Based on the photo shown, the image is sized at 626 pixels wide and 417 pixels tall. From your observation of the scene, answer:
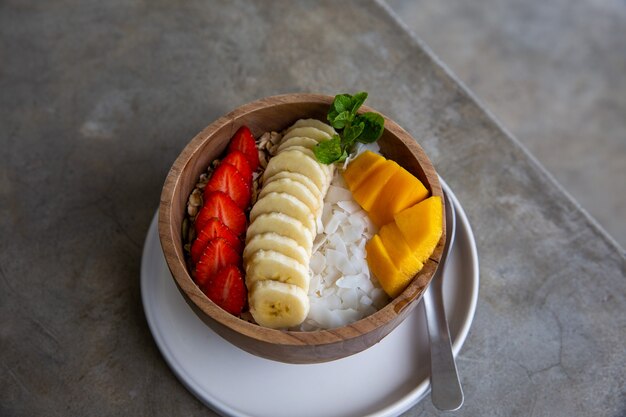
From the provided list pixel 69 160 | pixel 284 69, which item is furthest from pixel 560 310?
pixel 69 160

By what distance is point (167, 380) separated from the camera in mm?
1138

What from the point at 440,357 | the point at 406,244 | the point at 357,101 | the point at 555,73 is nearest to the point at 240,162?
the point at 357,101

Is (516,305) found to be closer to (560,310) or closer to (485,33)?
(560,310)

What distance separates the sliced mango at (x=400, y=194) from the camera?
105 cm

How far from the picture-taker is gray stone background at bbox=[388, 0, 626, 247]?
2.55 metres

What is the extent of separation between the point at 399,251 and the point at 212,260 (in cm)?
31

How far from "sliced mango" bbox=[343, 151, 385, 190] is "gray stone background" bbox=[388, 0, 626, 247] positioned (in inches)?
65.7

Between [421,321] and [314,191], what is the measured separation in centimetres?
30

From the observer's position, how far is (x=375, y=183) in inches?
42.9

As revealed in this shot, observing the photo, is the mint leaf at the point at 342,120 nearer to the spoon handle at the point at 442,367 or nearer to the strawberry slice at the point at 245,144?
the strawberry slice at the point at 245,144

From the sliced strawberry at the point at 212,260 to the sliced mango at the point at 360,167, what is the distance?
264mm

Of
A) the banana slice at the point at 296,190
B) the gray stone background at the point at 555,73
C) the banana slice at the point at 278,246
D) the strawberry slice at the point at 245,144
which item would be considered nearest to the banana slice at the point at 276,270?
the banana slice at the point at 278,246

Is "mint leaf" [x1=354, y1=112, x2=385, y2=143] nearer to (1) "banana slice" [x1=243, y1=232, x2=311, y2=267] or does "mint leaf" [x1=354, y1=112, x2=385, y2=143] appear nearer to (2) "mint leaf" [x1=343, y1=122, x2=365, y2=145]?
(2) "mint leaf" [x1=343, y1=122, x2=365, y2=145]

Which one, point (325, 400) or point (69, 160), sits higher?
point (325, 400)
